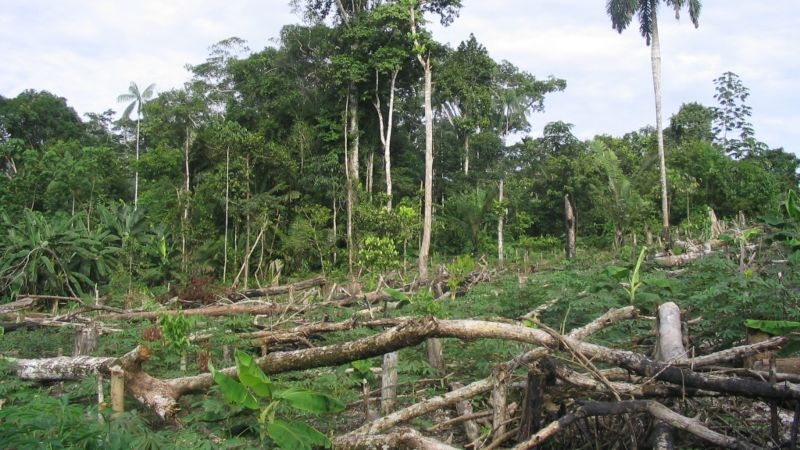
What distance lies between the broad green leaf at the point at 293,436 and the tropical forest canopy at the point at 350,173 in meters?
16.4

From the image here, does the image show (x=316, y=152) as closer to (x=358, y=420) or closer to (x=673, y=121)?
(x=673, y=121)

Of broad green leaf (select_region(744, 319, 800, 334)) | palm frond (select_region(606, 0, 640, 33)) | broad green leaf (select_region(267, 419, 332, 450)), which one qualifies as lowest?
broad green leaf (select_region(267, 419, 332, 450))

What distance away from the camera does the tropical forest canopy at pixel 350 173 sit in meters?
22.0

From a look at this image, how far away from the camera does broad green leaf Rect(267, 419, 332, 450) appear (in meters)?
3.36

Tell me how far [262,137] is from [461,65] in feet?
26.0

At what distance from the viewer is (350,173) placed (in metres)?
23.6

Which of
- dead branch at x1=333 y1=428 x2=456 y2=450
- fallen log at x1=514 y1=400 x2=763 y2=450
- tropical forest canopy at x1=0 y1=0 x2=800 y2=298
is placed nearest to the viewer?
fallen log at x1=514 y1=400 x2=763 y2=450

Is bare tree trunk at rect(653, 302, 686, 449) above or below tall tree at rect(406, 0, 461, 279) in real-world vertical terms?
below

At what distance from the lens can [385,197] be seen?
75.5 ft

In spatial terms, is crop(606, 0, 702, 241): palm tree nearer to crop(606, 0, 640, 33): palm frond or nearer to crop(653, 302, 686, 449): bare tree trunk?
crop(606, 0, 640, 33): palm frond

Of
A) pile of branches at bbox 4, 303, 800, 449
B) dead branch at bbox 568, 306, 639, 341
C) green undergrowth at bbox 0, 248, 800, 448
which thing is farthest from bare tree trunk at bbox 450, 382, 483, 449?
dead branch at bbox 568, 306, 639, 341

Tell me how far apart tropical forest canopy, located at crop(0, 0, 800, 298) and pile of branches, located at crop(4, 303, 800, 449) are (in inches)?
628

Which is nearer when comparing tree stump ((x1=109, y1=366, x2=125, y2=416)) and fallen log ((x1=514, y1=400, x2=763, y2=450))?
fallen log ((x1=514, y1=400, x2=763, y2=450))

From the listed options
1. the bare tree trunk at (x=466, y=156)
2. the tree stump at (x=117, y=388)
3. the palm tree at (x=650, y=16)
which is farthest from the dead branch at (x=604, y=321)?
the bare tree trunk at (x=466, y=156)
